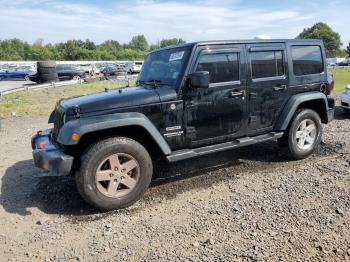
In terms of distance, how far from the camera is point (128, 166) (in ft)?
14.8

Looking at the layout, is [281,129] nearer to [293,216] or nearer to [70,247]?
[293,216]

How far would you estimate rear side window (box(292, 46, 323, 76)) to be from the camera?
5.97m

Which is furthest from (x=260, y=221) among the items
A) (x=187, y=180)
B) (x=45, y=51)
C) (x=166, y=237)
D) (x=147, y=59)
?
(x=45, y=51)

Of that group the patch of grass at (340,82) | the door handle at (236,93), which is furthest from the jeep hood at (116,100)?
the patch of grass at (340,82)

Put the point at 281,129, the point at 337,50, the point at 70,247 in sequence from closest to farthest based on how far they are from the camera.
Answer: the point at 70,247 < the point at 281,129 < the point at 337,50

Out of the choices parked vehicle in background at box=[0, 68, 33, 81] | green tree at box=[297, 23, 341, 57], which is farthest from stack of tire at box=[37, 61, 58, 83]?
green tree at box=[297, 23, 341, 57]

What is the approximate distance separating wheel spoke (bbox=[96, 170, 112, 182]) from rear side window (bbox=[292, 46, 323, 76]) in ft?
11.1

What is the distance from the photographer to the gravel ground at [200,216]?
354cm

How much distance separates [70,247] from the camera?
146 inches

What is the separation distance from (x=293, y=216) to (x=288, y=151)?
2163mm

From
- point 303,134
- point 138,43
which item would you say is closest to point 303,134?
point 303,134

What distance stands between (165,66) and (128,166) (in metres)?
1.65

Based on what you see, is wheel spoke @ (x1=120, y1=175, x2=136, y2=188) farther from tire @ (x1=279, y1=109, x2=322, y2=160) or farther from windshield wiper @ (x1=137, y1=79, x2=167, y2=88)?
tire @ (x1=279, y1=109, x2=322, y2=160)

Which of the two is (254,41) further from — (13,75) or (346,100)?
(13,75)
